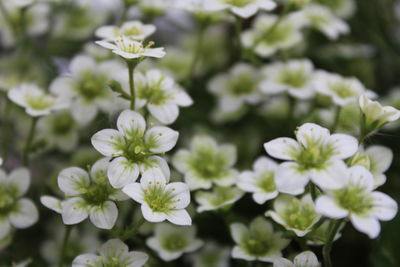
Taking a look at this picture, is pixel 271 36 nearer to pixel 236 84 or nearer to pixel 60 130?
pixel 236 84

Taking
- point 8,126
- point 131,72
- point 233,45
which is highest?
point 131,72

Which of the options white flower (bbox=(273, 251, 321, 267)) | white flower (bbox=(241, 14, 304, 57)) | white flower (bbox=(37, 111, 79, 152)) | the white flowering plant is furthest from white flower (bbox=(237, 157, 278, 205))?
white flower (bbox=(37, 111, 79, 152))

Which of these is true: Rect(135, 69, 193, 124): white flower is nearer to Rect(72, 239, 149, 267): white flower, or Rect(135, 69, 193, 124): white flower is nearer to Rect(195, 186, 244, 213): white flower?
Rect(195, 186, 244, 213): white flower

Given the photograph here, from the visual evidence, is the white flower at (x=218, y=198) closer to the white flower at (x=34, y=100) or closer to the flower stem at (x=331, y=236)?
the flower stem at (x=331, y=236)

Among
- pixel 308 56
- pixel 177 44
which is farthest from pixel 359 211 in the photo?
pixel 177 44

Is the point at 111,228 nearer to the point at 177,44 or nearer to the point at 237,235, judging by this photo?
the point at 237,235

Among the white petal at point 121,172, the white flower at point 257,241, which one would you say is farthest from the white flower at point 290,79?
the white petal at point 121,172

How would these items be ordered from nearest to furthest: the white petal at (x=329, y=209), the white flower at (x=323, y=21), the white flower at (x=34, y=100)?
the white petal at (x=329, y=209)
the white flower at (x=34, y=100)
the white flower at (x=323, y=21)
